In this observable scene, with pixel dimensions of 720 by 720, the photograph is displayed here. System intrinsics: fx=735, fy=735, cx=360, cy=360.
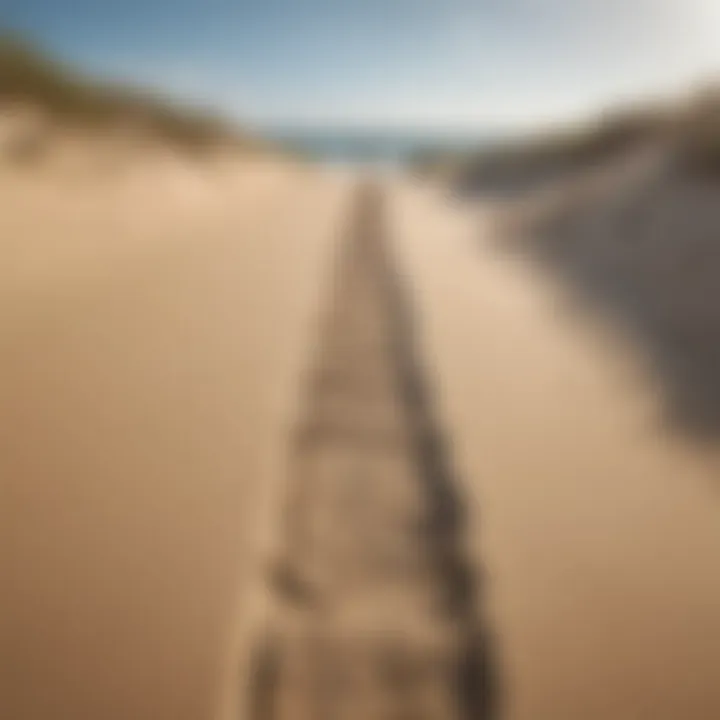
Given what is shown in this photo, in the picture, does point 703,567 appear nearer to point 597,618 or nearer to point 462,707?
point 597,618

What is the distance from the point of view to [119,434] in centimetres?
179

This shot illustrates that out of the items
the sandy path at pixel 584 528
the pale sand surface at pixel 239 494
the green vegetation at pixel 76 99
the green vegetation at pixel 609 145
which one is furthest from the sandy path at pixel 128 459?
the green vegetation at pixel 609 145

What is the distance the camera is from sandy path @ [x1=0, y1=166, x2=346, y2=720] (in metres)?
1.13

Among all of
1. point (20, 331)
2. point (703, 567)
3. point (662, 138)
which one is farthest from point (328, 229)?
point (703, 567)

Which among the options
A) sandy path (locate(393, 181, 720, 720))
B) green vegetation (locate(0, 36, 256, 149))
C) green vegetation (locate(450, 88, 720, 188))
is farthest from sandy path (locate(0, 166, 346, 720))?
green vegetation (locate(450, 88, 720, 188))

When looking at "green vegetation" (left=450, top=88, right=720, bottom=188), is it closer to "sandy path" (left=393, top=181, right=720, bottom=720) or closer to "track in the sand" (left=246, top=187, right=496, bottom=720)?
"sandy path" (left=393, top=181, right=720, bottom=720)

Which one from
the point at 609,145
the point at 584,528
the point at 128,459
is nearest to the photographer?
the point at 584,528

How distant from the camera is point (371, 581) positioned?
1.43 m

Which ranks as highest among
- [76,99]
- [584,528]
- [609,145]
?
[609,145]

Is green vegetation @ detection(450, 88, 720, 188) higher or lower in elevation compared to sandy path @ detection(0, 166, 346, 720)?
higher

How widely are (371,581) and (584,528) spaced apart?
0.47 m

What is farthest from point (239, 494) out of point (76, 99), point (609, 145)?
point (609, 145)

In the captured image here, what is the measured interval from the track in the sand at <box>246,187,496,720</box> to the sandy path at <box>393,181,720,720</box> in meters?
0.07

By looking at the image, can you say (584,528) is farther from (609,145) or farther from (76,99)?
(609,145)
